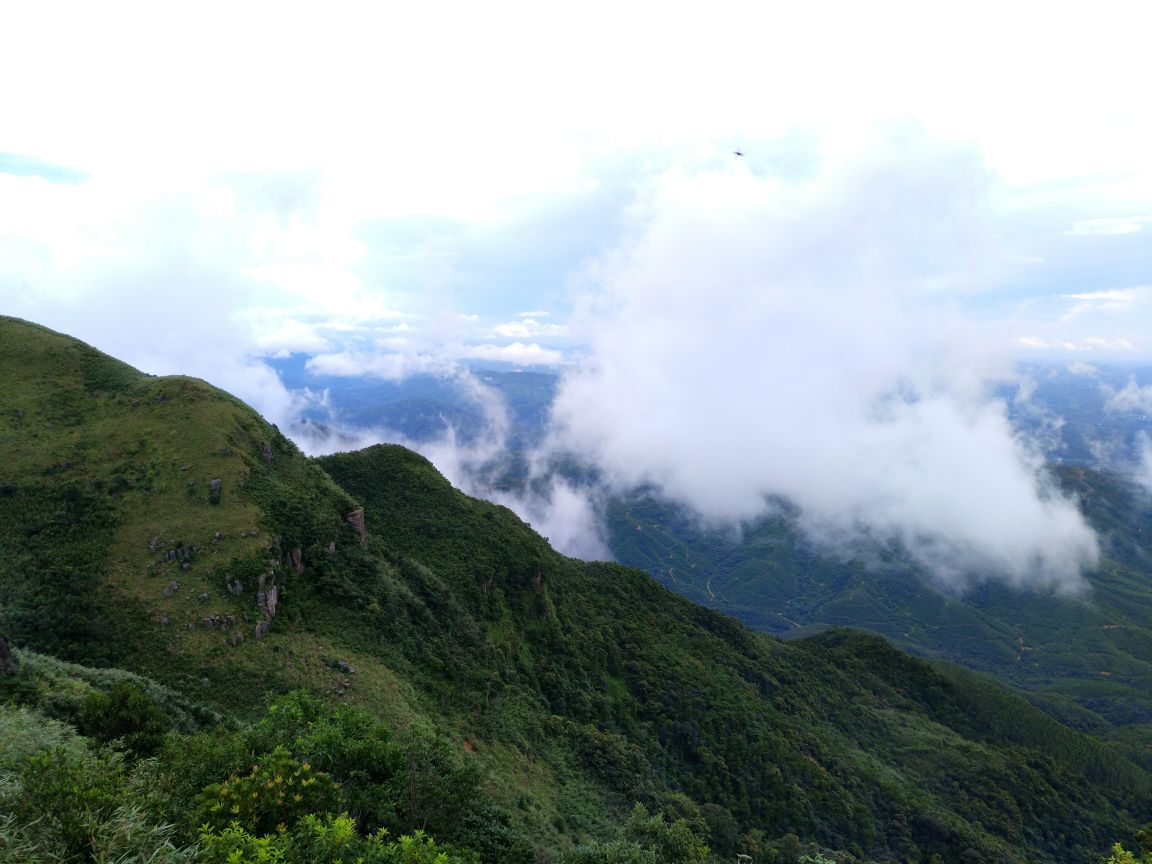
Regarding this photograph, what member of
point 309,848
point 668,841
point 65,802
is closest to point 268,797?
point 309,848

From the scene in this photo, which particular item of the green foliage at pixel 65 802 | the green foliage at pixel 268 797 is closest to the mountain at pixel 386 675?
the green foliage at pixel 65 802

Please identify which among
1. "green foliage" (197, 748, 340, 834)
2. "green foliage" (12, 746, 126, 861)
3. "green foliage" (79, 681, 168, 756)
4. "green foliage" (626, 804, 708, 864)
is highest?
"green foliage" (12, 746, 126, 861)

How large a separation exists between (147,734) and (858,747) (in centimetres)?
13096

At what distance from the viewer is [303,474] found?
2724 inches

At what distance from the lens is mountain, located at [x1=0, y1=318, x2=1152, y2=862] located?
29.4 m

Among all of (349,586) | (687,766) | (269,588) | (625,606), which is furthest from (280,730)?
(625,606)

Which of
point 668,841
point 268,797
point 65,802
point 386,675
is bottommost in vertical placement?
point 668,841

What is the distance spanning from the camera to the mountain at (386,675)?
29.4 meters

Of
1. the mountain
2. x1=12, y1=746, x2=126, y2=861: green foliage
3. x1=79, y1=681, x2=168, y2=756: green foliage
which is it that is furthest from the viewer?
the mountain

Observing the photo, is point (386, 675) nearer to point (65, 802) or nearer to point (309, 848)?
point (309, 848)

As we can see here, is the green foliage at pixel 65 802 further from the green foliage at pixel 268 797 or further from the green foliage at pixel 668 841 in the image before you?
the green foliage at pixel 668 841

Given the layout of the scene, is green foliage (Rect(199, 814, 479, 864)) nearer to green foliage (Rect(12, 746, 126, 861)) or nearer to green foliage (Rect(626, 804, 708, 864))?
green foliage (Rect(12, 746, 126, 861))

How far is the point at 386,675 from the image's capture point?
54.3 metres

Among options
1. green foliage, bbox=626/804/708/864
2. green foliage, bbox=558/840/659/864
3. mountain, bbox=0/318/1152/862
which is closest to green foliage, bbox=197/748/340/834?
mountain, bbox=0/318/1152/862
